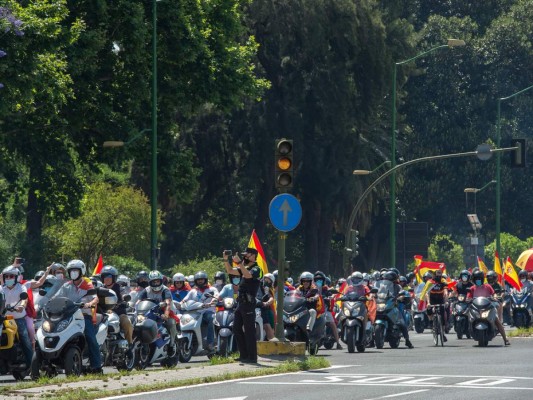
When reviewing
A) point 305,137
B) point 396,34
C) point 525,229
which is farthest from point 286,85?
point 525,229

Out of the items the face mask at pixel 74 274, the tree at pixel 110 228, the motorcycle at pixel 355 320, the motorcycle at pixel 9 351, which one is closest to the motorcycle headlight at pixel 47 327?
the face mask at pixel 74 274

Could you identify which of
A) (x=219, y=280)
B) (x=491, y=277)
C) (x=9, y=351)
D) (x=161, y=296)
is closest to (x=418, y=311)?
(x=491, y=277)

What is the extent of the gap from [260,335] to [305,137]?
29.2 meters

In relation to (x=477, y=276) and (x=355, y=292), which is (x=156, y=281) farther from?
(x=477, y=276)

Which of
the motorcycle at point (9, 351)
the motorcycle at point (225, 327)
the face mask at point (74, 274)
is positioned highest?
the face mask at point (74, 274)

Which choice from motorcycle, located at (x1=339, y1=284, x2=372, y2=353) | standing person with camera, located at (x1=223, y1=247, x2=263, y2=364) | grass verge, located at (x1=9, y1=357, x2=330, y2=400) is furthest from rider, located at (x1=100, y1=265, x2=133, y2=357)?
motorcycle, located at (x1=339, y1=284, x2=372, y2=353)

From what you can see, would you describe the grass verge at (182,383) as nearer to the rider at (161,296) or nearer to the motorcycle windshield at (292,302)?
the rider at (161,296)

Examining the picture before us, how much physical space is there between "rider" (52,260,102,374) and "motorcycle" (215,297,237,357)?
19.5 feet

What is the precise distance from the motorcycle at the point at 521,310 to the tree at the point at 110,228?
15.6 meters

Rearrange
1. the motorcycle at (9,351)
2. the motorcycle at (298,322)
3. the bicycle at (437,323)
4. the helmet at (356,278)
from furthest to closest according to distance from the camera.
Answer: the bicycle at (437,323) < the helmet at (356,278) < the motorcycle at (298,322) < the motorcycle at (9,351)

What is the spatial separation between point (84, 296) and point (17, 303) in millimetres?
1731

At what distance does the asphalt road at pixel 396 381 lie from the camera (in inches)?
689

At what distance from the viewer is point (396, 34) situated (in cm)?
5953

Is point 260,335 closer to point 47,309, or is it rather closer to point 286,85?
point 47,309
